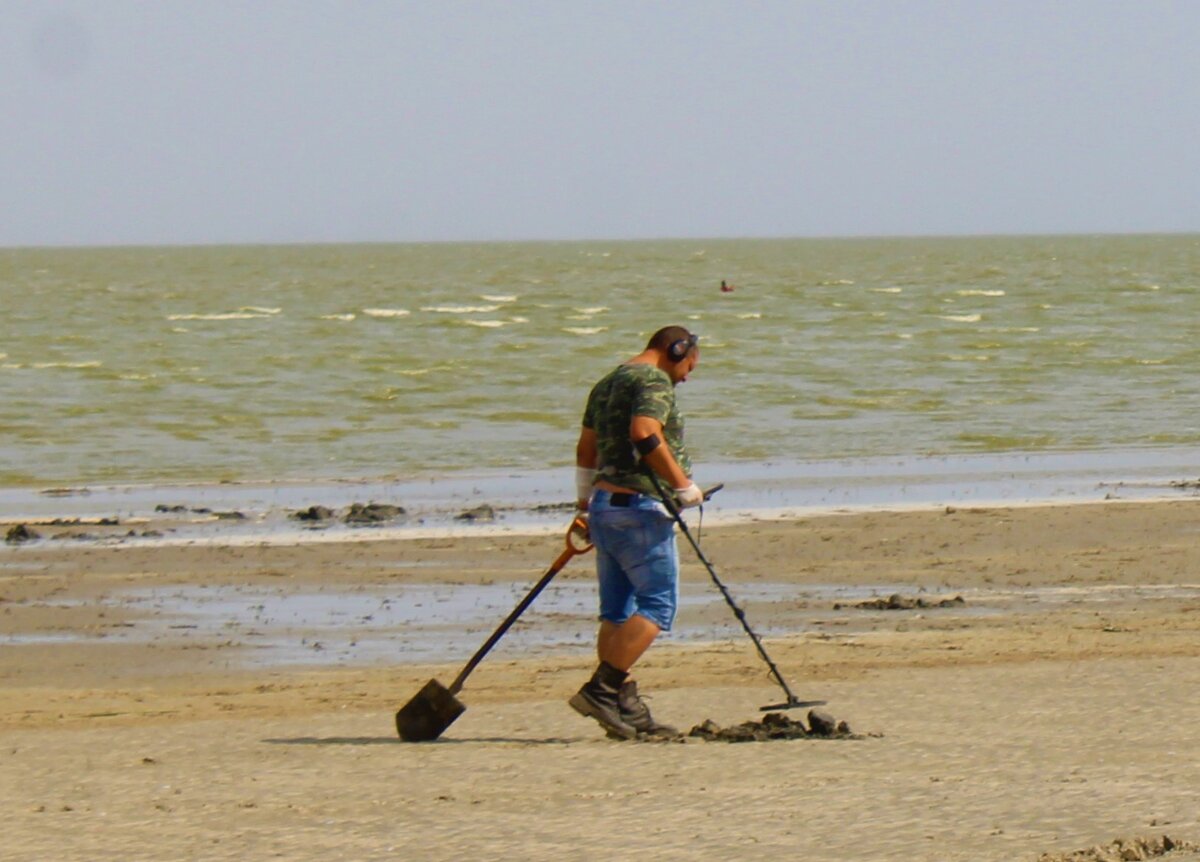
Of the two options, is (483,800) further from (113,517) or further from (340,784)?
(113,517)

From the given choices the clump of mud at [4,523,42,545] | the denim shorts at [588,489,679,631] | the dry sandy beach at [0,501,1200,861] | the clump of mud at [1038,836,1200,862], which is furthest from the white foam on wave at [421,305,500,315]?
the clump of mud at [1038,836,1200,862]

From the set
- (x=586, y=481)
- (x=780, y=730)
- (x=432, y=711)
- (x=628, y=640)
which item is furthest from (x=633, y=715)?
(x=586, y=481)

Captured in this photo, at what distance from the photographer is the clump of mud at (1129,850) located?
19.1 feet

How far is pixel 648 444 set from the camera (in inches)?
302

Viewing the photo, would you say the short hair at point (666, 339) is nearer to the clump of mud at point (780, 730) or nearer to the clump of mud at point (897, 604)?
the clump of mud at point (780, 730)

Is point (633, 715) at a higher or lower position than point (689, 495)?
lower

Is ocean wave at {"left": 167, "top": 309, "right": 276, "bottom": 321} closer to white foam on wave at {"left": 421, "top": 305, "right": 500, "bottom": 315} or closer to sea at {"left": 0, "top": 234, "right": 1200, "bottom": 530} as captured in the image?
sea at {"left": 0, "top": 234, "right": 1200, "bottom": 530}

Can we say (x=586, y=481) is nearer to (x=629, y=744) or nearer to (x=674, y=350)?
(x=674, y=350)

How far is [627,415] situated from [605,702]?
1082mm

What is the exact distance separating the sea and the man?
9006 millimetres

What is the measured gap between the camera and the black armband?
7652 mm

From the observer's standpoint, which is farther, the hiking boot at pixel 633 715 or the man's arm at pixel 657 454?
the hiking boot at pixel 633 715

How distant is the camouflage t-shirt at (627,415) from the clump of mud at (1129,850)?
244 centimetres

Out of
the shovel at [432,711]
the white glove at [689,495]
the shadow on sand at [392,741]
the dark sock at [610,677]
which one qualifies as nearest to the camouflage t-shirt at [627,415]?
the white glove at [689,495]
